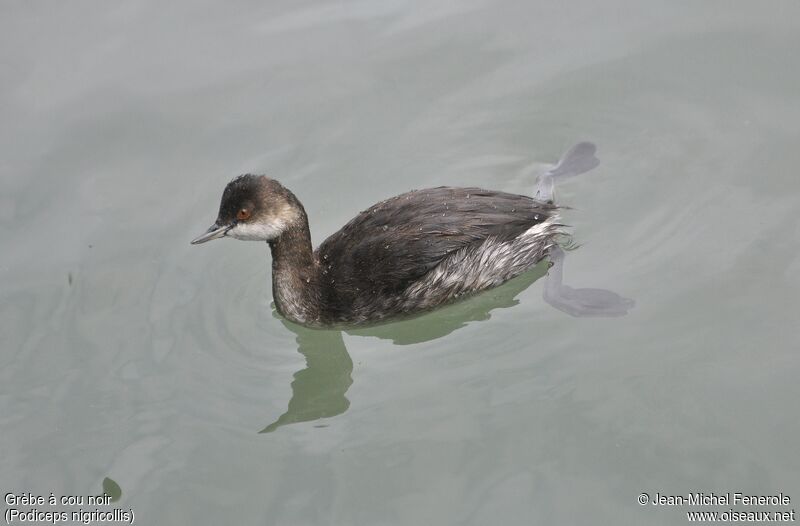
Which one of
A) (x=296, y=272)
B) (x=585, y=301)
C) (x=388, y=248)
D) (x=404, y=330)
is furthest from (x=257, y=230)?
(x=585, y=301)

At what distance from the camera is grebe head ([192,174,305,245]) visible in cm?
639

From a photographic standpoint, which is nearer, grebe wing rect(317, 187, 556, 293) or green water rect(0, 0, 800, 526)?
green water rect(0, 0, 800, 526)

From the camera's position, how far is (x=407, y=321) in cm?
685

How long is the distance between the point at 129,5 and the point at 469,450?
6091mm

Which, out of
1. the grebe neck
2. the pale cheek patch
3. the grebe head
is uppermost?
the grebe head

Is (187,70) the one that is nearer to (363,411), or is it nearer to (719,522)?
(363,411)

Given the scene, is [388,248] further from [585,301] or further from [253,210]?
[585,301]

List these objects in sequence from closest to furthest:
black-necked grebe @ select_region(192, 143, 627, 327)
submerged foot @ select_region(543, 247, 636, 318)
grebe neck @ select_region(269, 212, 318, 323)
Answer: submerged foot @ select_region(543, 247, 636, 318) < black-necked grebe @ select_region(192, 143, 627, 327) < grebe neck @ select_region(269, 212, 318, 323)

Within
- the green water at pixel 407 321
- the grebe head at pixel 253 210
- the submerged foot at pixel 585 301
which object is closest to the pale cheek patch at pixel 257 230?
the grebe head at pixel 253 210

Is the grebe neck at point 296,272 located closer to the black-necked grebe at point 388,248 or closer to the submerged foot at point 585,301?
the black-necked grebe at point 388,248

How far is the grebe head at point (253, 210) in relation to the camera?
6395 mm

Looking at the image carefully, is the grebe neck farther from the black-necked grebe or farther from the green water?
the green water

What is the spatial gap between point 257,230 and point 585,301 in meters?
2.12

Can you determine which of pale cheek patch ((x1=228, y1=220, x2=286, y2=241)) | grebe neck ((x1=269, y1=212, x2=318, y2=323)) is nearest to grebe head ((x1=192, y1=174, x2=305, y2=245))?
pale cheek patch ((x1=228, y1=220, x2=286, y2=241))
